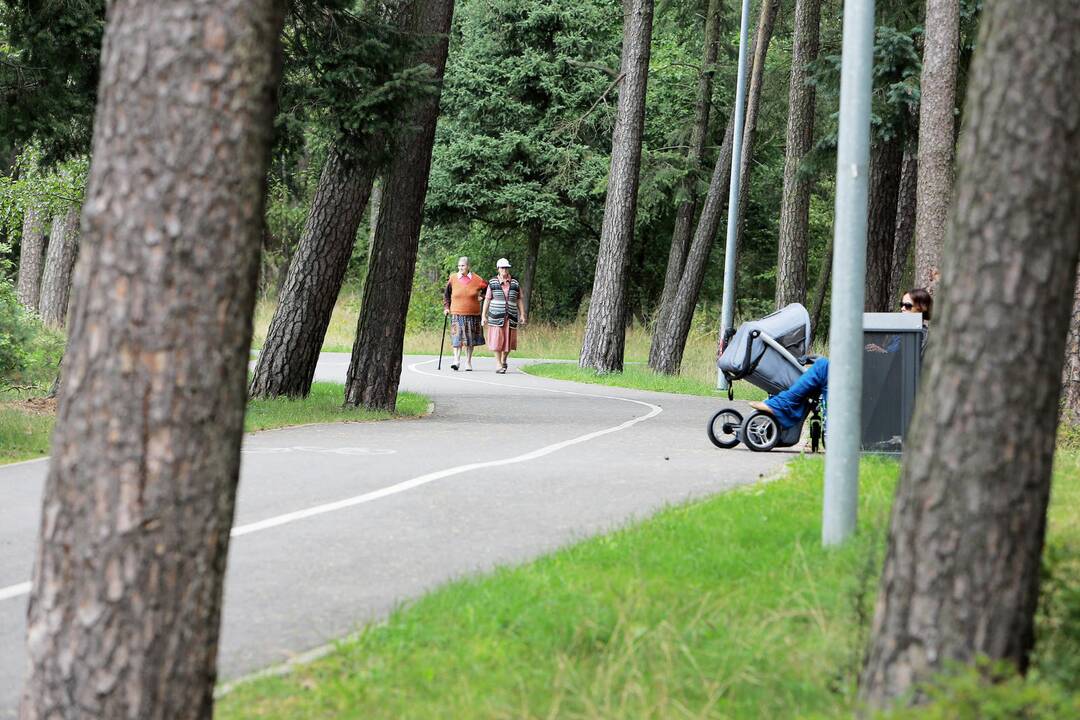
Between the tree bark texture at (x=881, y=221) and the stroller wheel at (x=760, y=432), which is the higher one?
the tree bark texture at (x=881, y=221)

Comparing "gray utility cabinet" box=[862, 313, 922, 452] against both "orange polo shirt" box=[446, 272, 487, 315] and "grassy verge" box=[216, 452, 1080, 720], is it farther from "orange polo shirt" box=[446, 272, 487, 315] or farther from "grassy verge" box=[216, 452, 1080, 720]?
"orange polo shirt" box=[446, 272, 487, 315]

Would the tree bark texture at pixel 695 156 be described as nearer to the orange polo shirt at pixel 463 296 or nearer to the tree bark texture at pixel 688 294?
the tree bark texture at pixel 688 294

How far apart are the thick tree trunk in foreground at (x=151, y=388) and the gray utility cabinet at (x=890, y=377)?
26.7ft

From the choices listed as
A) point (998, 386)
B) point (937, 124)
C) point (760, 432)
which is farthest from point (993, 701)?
point (937, 124)

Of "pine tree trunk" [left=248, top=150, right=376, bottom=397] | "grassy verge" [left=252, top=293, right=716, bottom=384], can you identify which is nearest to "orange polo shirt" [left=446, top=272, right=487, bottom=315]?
"grassy verge" [left=252, top=293, right=716, bottom=384]

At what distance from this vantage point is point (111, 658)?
4.38 m

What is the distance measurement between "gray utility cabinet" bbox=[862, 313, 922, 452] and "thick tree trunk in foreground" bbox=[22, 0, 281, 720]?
8153mm

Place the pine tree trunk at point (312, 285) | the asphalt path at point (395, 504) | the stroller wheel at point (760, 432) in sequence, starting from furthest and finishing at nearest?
the pine tree trunk at point (312, 285)
the stroller wheel at point (760, 432)
the asphalt path at point (395, 504)

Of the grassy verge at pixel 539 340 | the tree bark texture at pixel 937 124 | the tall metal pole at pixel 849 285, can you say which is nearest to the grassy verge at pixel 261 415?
the tree bark texture at pixel 937 124

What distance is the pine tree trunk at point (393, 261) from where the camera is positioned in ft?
56.0

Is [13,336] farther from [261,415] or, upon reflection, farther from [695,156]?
[695,156]

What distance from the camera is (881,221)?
25.0 m

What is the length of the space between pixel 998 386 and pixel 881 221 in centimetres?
2118

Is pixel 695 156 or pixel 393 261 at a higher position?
pixel 695 156
